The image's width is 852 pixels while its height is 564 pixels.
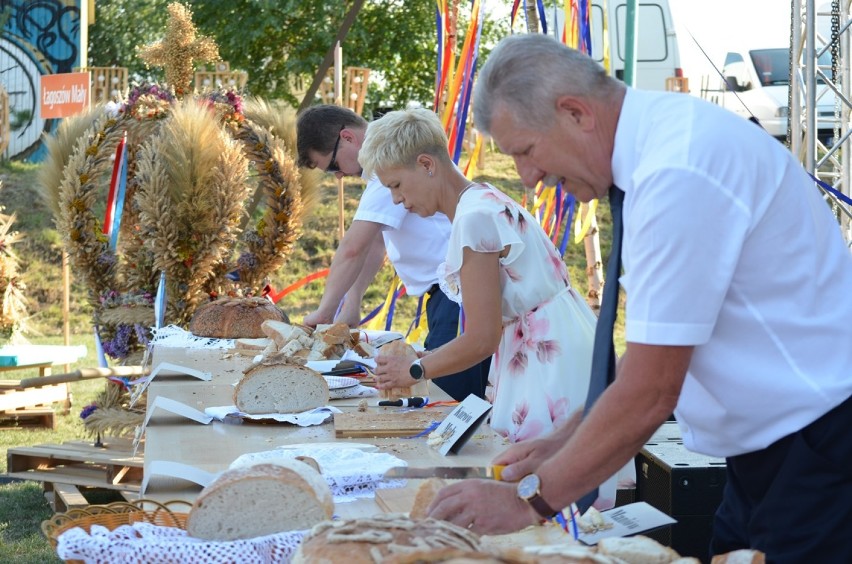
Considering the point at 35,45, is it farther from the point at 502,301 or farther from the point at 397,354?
the point at 502,301

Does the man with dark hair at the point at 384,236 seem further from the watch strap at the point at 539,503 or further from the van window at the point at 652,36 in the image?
the van window at the point at 652,36

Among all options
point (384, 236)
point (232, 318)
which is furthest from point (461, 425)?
point (232, 318)

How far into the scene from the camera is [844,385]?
157 centimetres

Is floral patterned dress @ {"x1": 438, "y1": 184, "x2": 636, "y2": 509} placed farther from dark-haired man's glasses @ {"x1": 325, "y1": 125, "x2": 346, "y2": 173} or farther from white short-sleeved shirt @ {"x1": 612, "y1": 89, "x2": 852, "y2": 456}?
dark-haired man's glasses @ {"x1": 325, "y1": 125, "x2": 346, "y2": 173}

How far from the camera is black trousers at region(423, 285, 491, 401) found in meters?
3.63

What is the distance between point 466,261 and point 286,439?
0.59 meters

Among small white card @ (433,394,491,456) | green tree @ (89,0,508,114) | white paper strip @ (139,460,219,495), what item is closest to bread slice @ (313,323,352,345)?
small white card @ (433,394,491,456)

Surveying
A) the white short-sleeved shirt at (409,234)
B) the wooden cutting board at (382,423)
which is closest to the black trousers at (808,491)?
the wooden cutting board at (382,423)

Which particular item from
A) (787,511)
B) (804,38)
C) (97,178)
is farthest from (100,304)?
(787,511)

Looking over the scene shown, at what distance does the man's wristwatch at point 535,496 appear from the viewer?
1.50m

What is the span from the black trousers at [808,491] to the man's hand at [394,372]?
46.8 inches

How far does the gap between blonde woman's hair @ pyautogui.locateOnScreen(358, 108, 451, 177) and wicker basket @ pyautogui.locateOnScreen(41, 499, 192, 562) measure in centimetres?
134

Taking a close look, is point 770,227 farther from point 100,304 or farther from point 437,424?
point 100,304

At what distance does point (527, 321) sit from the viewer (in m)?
2.65
